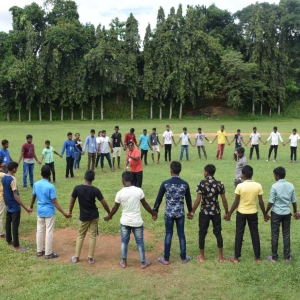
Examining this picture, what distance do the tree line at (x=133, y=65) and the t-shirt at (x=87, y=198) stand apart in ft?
130

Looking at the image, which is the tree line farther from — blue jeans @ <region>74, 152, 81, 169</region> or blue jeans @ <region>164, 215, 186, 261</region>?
blue jeans @ <region>164, 215, 186, 261</region>

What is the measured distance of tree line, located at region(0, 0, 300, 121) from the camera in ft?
146

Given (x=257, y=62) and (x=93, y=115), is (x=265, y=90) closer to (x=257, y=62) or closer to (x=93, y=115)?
A: (x=257, y=62)

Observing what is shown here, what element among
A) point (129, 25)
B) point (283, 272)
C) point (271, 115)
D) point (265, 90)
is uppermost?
point (129, 25)

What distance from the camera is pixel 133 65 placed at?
150 ft

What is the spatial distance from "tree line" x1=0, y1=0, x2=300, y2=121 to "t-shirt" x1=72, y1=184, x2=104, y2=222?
3955 centimetres

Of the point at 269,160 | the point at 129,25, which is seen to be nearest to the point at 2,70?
the point at 129,25

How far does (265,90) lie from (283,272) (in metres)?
43.8

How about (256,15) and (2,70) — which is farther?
(256,15)

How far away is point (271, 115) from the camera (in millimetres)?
48469

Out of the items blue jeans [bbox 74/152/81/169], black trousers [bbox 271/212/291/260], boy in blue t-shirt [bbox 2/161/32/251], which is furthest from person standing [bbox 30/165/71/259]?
blue jeans [bbox 74/152/81/169]

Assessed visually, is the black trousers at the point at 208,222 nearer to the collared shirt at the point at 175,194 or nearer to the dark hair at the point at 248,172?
the collared shirt at the point at 175,194

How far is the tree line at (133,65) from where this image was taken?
4447cm

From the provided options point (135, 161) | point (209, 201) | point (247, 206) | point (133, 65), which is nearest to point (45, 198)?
point (209, 201)
